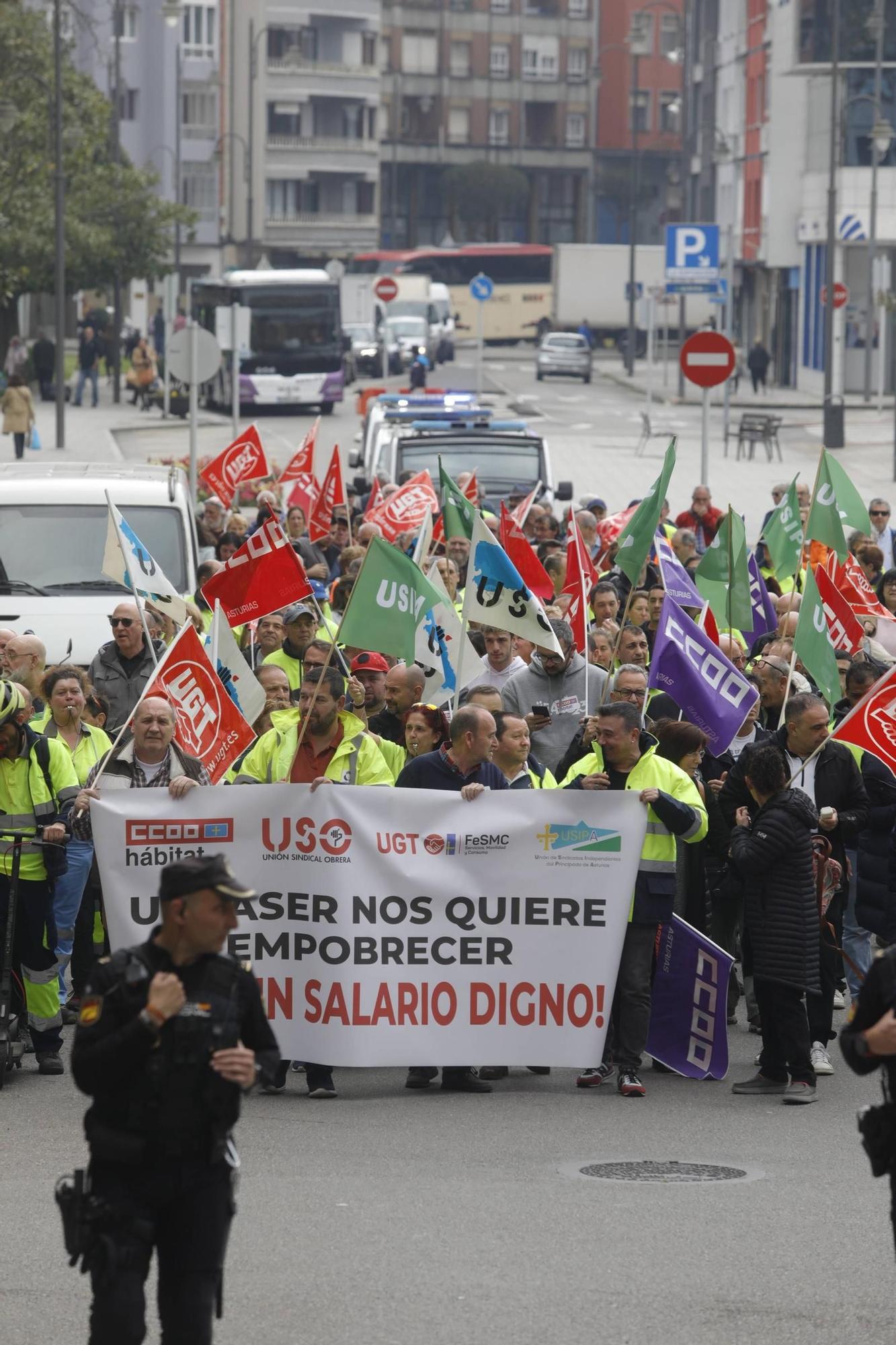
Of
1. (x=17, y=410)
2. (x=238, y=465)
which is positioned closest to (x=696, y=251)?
(x=17, y=410)

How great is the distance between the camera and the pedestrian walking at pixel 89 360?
53.5 m

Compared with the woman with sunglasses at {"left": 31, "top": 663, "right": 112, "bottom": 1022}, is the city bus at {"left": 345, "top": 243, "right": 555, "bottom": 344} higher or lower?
higher

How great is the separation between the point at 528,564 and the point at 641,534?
1.29 m

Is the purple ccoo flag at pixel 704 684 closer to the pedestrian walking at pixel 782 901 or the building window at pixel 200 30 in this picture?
the pedestrian walking at pixel 782 901

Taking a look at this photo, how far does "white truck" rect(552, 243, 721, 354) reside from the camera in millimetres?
79188

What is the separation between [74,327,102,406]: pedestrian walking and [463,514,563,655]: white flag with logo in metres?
43.1

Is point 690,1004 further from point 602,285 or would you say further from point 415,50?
point 415,50

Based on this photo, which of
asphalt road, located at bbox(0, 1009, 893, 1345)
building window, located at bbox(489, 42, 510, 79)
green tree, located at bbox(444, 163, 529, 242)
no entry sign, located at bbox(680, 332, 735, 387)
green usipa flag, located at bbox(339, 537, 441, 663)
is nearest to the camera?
asphalt road, located at bbox(0, 1009, 893, 1345)

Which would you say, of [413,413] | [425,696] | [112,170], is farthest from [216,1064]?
[112,170]

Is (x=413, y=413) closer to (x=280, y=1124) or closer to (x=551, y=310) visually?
(x=280, y=1124)

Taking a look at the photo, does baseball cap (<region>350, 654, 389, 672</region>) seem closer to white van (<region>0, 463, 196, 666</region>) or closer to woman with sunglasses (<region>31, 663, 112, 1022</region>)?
woman with sunglasses (<region>31, 663, 112, 1022</region>)

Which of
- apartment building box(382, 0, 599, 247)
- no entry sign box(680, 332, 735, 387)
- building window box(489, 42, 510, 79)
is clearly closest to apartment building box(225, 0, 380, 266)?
apartment building box(382, 0, 599, 247)

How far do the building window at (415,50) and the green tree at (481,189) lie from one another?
708cm

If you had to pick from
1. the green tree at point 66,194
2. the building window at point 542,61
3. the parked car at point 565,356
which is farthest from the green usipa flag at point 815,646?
the building window at point 542,61
